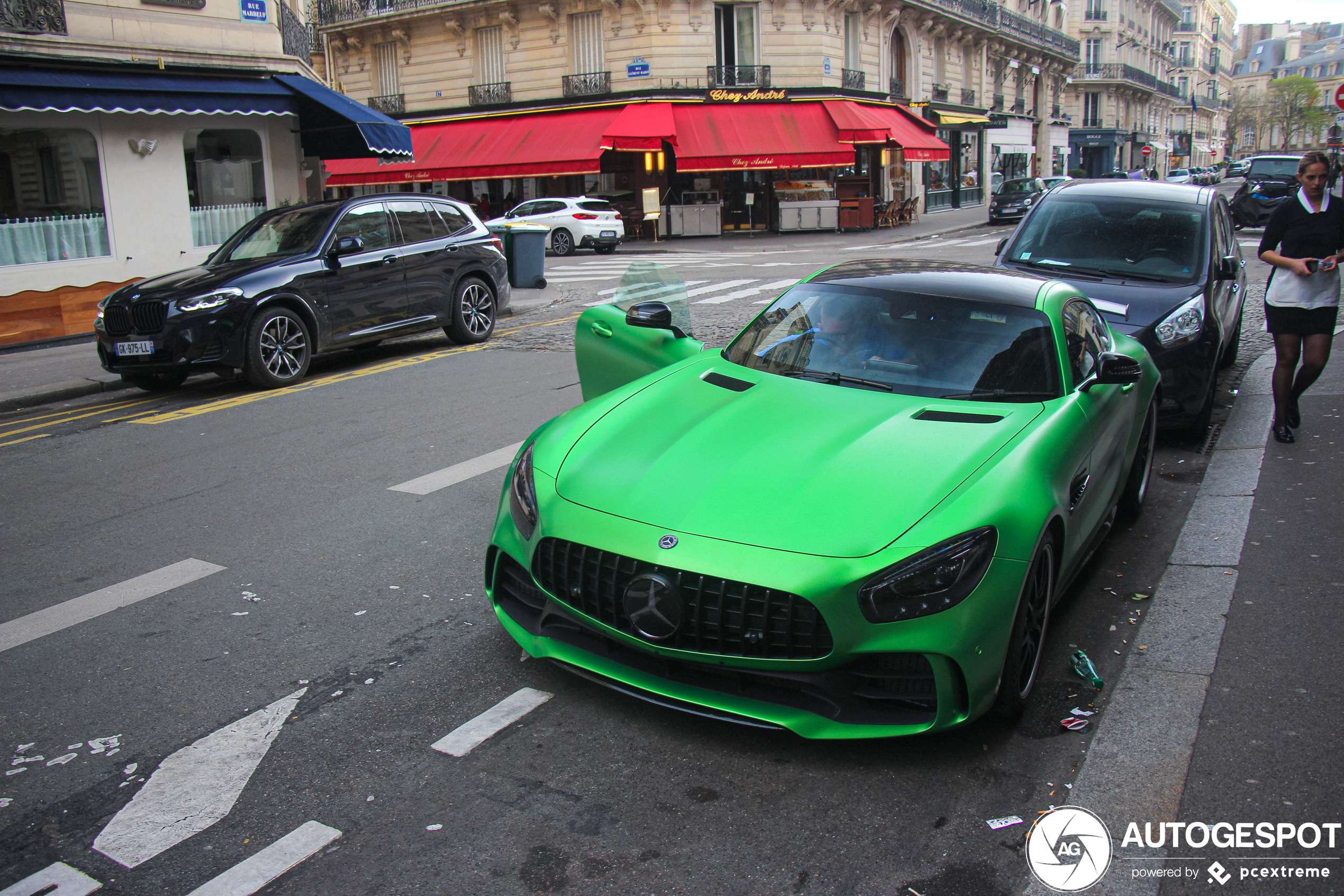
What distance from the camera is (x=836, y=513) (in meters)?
3.25

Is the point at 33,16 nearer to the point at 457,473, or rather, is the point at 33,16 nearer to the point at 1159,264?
the point at 457,473

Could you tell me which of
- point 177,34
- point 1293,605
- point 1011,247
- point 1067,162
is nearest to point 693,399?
point 1293,605

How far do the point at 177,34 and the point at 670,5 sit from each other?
22.5 meters

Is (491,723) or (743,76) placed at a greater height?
(743,76)

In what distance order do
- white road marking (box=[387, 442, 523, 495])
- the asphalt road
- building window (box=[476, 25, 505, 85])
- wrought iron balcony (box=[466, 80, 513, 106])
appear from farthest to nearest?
building window (box=[476, 25, 505, 85])
wrought iron balcony (box=[466, 80, 513, 106])
white road marking (box=[387, 442, 523, 495])
the asphalt road

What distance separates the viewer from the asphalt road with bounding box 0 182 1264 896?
2.78 m

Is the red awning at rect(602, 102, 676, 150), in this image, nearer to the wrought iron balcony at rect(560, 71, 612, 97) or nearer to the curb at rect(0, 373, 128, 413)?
the wrought iron balcony at rect(560, 71, 612, 97)

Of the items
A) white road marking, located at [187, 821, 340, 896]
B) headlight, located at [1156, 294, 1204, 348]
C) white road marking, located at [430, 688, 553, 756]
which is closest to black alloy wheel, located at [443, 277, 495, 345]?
headlight, located at [1156, 294, 1204, 348]

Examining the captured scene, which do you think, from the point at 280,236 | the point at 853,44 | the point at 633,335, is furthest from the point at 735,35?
the point at 633,335

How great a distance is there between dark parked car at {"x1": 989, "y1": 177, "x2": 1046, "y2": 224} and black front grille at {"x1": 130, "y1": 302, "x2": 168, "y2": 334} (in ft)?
107

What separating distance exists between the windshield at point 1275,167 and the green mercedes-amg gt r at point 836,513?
1393 inches

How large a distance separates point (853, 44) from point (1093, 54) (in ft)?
142

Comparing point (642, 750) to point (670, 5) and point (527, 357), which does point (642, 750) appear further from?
point (670, 5)

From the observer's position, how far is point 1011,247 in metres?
8.30
